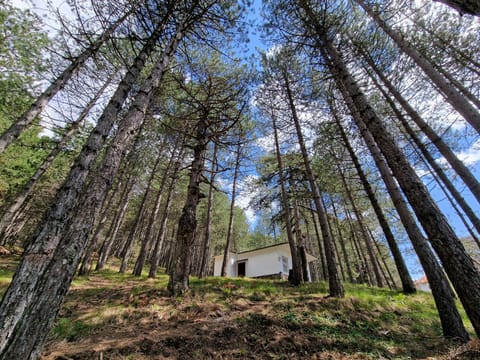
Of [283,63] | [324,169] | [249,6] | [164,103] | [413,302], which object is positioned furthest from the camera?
[324,169]

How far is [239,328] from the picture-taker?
11.9ft

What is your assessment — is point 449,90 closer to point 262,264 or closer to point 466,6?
point 466,6

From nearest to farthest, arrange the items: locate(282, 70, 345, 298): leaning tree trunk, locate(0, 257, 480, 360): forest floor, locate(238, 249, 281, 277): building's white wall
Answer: locate(0, 257, 480, 360): forest floor < locate(282, 70, 345, 298): leaning tree trunk < locate(238, 249, 281, 277): building's white wall

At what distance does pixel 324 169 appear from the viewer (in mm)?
10008

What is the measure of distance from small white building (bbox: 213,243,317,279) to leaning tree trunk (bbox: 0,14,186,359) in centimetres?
1461

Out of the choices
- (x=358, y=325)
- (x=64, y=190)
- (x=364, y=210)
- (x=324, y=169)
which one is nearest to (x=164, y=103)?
(x=64, y=190)

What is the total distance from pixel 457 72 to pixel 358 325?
426 inches

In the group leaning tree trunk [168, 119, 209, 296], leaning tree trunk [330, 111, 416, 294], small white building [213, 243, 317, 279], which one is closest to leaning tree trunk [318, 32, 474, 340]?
leaning tree trunk [168, 119, 209, 296]

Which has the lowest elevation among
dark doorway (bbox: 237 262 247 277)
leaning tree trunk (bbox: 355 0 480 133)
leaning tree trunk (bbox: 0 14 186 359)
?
leaning tree trunk (bbox: 0 14 186 359)

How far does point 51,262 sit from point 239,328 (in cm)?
318

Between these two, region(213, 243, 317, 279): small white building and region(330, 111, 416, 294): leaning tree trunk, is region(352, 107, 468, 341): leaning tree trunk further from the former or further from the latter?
region(213, 243, 317, 279): small white building

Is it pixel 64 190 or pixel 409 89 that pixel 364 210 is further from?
pixel 64 190

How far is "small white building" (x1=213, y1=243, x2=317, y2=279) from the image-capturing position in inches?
609

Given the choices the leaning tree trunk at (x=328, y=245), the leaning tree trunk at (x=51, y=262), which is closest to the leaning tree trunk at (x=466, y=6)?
the leaning tree trunk at (x=51, y=262)
